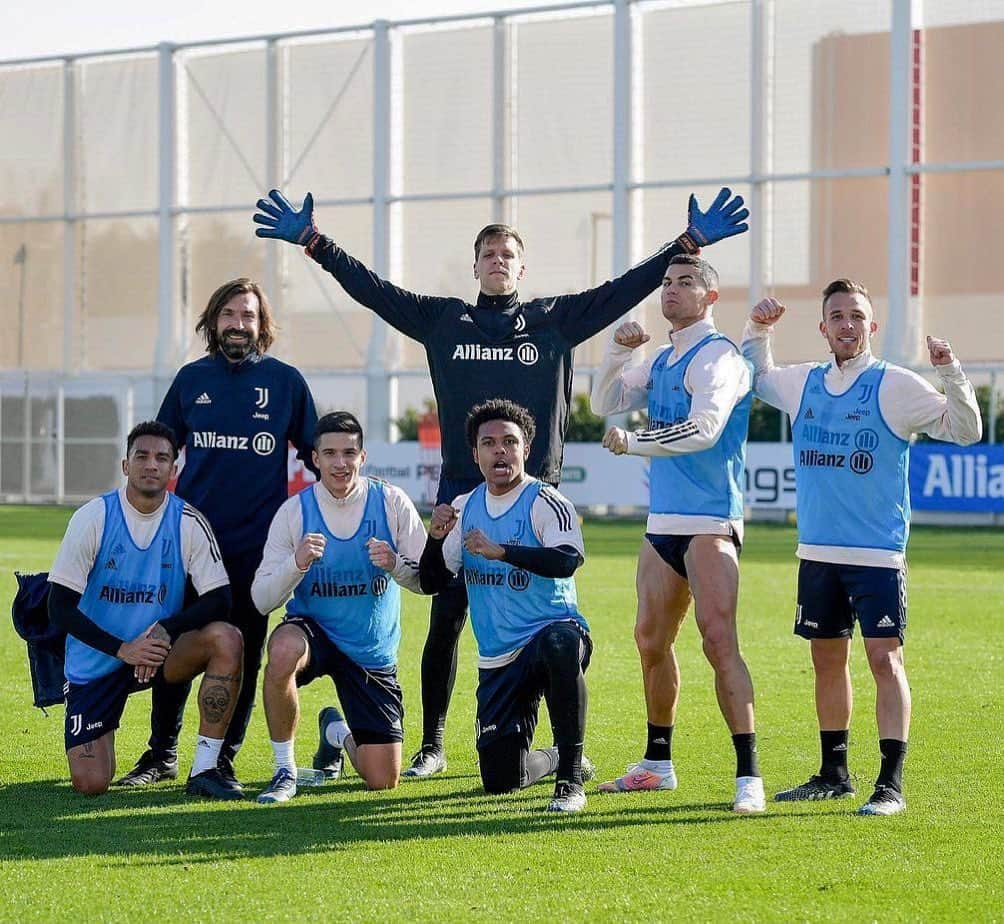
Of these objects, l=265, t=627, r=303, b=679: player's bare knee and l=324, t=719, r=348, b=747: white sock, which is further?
l=324, t=719, r=348, b=747: white sock

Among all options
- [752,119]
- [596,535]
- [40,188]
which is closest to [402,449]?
[596,535]

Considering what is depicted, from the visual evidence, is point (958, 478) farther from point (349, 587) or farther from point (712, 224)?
point (349, 587)

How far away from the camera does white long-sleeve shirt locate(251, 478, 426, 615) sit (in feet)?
21.9

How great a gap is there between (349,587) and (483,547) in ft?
2.71

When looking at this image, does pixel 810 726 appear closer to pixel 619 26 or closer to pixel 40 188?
pixel 619 26

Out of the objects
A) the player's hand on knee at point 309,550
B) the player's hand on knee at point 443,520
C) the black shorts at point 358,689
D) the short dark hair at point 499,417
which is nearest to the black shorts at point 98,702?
the black shorts at point 358,689

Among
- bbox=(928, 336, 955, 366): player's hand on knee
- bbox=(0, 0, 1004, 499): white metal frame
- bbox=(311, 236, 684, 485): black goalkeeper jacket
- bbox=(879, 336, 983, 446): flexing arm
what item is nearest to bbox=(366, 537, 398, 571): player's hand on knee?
bbox=(311, 236, 684, 485): black goalkeeper jacket

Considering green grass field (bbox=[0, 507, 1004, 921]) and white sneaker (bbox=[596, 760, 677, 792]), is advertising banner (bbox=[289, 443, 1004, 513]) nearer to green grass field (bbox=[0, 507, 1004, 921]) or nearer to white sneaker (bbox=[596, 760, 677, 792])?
green grass field (bbox=[0, 507, 1004, 921])

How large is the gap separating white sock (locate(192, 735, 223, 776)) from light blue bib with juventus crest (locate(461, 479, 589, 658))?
44.9 inches

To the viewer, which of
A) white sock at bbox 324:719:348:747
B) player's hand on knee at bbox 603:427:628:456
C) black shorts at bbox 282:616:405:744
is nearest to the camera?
player's hand on knee at bbox 603:427:628:456

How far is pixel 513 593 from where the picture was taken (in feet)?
21.6

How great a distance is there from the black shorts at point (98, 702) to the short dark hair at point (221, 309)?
1.44 m

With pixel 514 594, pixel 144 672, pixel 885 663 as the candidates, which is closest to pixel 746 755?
pixel 885 663

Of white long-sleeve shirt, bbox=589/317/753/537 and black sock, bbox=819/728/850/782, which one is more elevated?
white long-sleeve shirt, bbox=589/317/753/537
